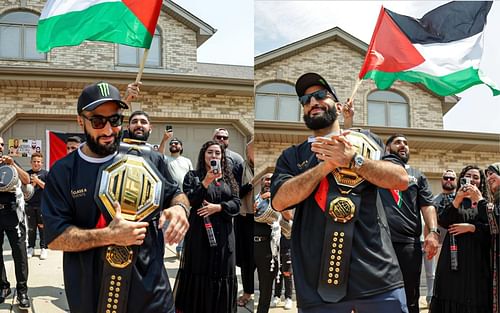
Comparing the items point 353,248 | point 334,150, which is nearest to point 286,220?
point 353,248

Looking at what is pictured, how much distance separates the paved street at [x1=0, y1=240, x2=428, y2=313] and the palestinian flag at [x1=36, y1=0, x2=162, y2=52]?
3.91 feet

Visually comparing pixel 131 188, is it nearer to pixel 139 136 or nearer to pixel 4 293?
pixel 139 136

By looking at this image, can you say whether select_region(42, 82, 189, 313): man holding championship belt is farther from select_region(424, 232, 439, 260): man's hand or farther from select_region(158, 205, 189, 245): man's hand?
select_region(424, 232, 439, 260): man's hand

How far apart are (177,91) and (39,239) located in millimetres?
1242

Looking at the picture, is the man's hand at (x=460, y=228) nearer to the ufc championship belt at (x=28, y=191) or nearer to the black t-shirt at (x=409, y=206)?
the black t-shirt at (x=409, y=206)

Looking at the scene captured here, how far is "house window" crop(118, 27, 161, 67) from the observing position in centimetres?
324

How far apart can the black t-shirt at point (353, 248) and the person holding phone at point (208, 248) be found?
113cm

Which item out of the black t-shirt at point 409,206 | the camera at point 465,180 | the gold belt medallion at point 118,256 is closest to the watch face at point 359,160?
the gold belt medallion at point 118,256

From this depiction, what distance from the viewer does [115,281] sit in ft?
5.91

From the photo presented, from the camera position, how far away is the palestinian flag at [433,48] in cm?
289

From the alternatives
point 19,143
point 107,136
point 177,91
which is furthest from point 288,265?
point 19,143

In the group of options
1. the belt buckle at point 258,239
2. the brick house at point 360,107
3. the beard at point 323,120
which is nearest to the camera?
the beard at point 323,120

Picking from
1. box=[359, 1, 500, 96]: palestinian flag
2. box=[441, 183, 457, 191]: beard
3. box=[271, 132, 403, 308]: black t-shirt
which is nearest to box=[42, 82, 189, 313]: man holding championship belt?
box=[271, 132, 403, 308]: black t-shirt

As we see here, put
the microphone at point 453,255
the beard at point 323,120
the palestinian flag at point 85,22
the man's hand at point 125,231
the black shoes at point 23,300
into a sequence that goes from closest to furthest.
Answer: the man's hand at point 125,231, the beard at point 323,120, the palestinian flag at point 85,22, the black shoes at point 23,300, the microphone at point 453,255
